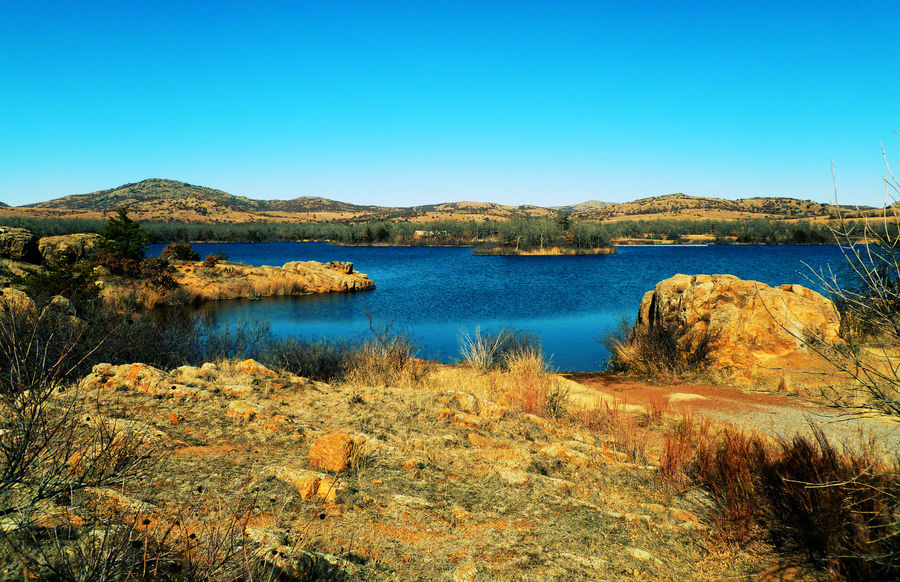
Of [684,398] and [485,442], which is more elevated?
[485,442]

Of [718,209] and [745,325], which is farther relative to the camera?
[718,209]

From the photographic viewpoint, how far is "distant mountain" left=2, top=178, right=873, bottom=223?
362 feet

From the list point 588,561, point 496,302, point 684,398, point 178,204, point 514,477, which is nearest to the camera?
point 588,561

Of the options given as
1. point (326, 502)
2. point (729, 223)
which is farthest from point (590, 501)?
point (729, 223)

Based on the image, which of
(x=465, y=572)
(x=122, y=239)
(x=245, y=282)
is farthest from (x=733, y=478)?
(x=245, y=282)

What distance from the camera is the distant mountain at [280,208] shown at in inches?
4345

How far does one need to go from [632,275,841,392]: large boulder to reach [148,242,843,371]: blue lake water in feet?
8.73

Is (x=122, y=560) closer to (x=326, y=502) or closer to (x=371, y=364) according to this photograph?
(x=326, y=502)

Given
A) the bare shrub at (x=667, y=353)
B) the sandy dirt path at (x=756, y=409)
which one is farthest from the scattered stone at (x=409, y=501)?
the bare shrub at (x=667, y=353)

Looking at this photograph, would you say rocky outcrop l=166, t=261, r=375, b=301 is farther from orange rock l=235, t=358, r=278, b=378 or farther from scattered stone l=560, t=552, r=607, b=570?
scattered stone l=560, t=552, r=607, b=570

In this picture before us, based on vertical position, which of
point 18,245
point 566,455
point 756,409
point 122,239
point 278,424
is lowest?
point 756,409

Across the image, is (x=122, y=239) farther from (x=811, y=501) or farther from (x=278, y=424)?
(x=811, y=501)

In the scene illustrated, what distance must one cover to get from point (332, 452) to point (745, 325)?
10.5 m

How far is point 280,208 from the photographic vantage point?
16362 centimetres
